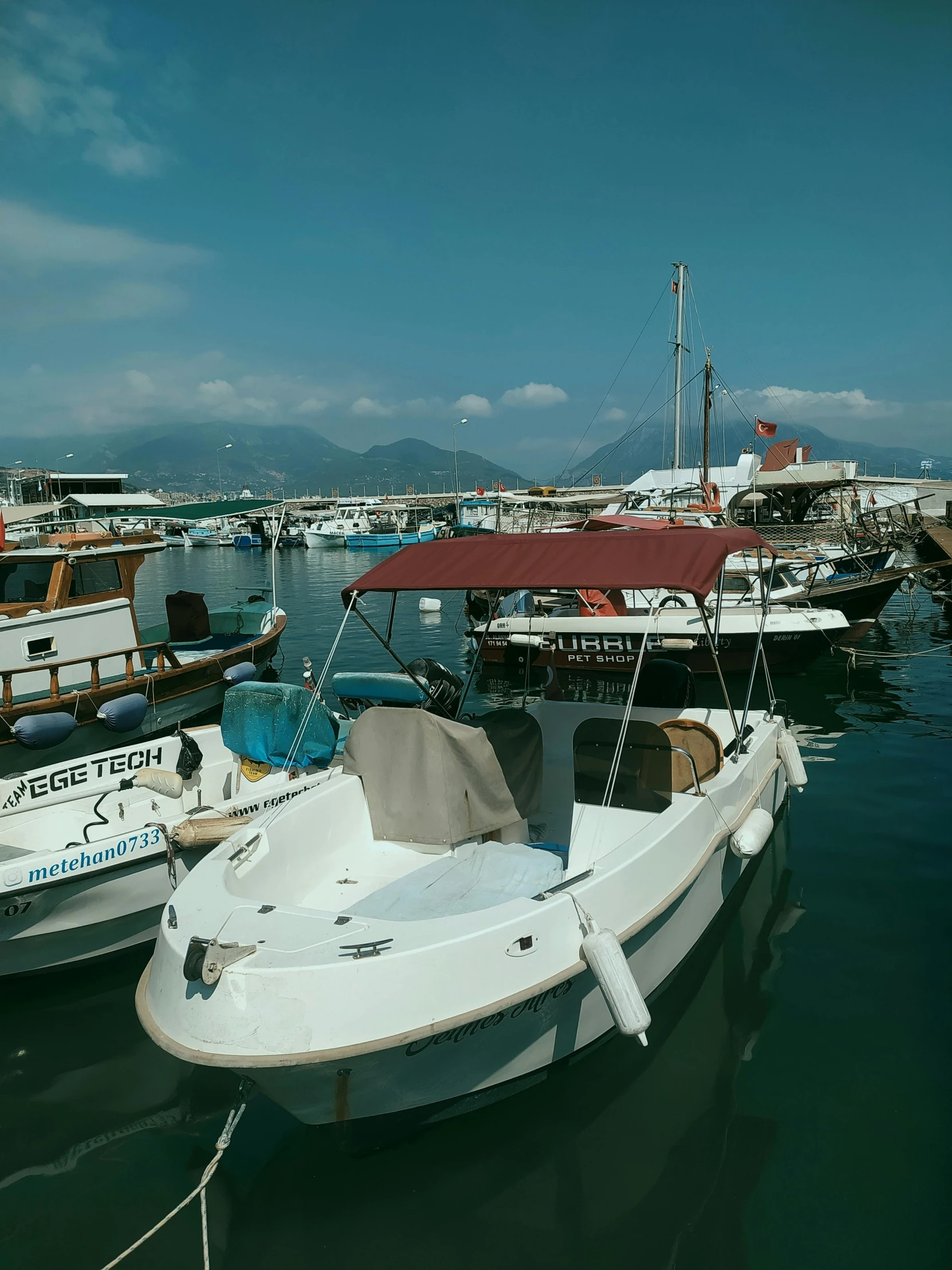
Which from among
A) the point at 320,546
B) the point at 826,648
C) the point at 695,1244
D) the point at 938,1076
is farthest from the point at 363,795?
the point at 320,546

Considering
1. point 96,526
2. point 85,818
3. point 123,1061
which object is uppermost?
point 96,526

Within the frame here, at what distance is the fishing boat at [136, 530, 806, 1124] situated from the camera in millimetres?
3410

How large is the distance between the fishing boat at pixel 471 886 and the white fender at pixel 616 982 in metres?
0.01

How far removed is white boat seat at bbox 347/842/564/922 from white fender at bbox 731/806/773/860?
1315 mm

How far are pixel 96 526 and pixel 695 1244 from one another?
27.9 metres

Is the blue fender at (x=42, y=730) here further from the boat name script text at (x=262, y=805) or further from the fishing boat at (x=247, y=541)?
the fishing boat at (x=247, y=541)

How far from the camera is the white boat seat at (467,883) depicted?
4.63 m

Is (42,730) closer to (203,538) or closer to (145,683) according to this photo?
(145,683)

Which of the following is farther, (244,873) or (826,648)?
(826,648)

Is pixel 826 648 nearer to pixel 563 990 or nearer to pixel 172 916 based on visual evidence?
pixel 563 990

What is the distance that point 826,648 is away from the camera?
15305mm

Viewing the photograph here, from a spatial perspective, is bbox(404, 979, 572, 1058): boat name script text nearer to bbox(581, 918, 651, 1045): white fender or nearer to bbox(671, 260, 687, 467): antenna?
bbox(581, 918, 651, 1045): white fender

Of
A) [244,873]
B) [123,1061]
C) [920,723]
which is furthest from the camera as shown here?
[920,723]

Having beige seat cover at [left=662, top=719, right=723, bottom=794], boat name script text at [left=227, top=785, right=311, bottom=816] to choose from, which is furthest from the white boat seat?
boat name script text at [left=227, top=785, right=311, bottom=816]
